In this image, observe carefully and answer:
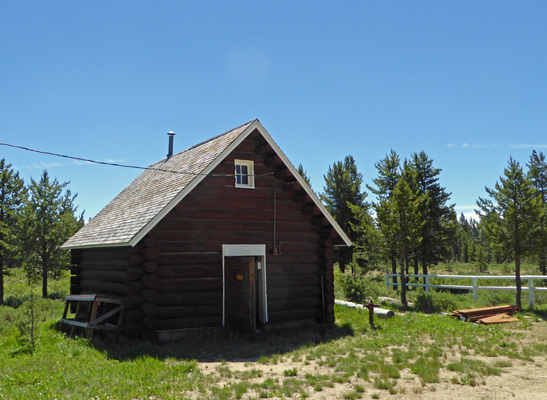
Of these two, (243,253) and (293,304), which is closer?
(243,253)

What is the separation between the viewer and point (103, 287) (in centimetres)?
1480

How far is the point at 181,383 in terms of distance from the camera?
8.24 meters

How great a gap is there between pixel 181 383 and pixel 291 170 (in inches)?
322

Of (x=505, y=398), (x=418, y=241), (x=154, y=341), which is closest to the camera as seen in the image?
(x=505, y=398)

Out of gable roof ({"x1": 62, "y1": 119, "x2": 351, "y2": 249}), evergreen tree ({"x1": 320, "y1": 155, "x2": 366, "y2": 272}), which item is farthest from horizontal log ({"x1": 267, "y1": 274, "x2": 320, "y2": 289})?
evergreen tree ({"x1": 320, "y1": 155, "x2": 366, "y2": 272})

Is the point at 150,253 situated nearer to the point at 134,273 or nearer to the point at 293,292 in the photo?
the point at 134,273

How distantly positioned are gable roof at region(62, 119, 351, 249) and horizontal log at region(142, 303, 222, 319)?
209 cm

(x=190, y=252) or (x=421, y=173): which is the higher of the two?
(x=421, y=173)

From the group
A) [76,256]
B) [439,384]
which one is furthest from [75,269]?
[439,384]

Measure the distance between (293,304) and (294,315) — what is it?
0.38m

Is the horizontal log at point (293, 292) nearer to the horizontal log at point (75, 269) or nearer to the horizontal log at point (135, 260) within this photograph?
the horizontal log at point (135, 260)

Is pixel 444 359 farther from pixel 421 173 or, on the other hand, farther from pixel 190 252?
pixel 421 173

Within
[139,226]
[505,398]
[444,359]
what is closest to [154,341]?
[139,226]

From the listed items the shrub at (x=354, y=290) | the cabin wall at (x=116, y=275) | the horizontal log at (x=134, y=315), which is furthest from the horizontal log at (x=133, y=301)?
the shrub at (x=354, y=290)
